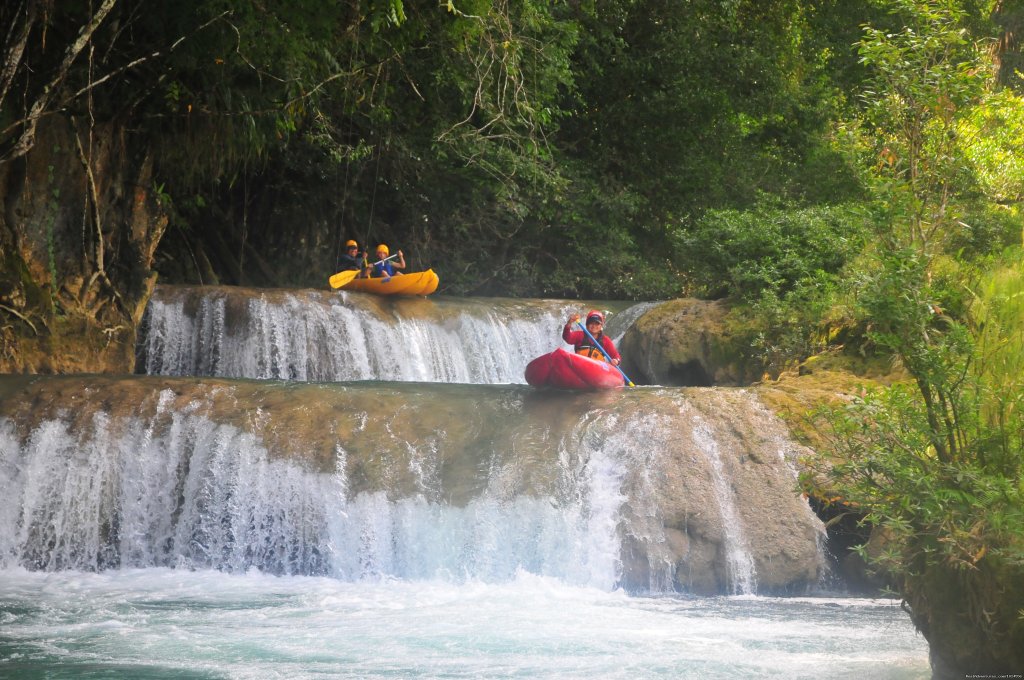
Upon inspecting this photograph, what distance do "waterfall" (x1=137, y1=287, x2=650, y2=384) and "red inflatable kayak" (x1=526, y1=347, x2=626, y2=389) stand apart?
11.5 feet

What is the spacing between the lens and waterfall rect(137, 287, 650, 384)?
12.6 meters

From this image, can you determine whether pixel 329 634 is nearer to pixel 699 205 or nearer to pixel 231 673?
pixel 231 673

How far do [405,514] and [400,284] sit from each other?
648cm

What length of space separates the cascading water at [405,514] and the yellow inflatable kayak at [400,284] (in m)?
4.67

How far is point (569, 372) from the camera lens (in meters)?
9.89

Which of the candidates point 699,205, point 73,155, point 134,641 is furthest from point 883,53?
point 699,205

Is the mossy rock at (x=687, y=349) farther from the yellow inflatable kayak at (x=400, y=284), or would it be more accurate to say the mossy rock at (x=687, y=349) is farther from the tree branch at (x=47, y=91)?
the tree branch at (x=47, y=91)

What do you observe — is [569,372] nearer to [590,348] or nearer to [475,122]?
[590,348]

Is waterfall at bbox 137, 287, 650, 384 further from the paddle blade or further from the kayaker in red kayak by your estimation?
the kayaker in red kayak

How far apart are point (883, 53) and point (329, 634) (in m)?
4.33

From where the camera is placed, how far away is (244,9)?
9.80 m

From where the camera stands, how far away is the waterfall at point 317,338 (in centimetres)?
1257

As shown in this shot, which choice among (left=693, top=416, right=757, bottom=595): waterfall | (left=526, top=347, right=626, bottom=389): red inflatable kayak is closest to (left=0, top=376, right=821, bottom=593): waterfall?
(left=693, top=416, right=757, bottom=595): waterfall

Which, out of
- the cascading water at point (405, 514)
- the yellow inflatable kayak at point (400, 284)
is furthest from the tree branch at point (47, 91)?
the yellow inflatable kayak at point (400, 284)
